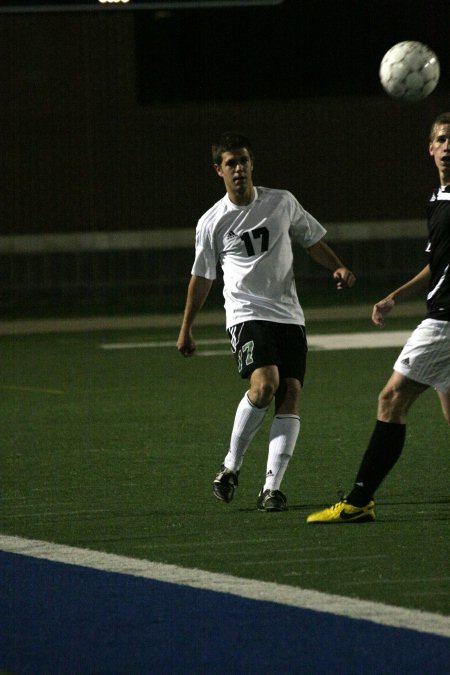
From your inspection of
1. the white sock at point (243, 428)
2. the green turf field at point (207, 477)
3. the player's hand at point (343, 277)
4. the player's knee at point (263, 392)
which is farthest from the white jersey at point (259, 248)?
the green turf field at point (207, 477)

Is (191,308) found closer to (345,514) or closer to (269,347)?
(269,347)

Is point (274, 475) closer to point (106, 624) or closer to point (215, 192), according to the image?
point (106, 624)

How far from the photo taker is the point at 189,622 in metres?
5.41

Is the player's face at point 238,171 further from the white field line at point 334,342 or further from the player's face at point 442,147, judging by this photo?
the white field line at point 334,342

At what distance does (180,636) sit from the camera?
5.22 meters

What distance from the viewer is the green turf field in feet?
21.3

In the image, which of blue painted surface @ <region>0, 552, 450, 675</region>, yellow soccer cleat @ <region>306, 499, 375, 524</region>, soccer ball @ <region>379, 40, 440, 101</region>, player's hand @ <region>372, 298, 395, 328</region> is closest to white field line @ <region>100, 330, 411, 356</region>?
soccer ball @ <region>379, 40, 440, 101</region>

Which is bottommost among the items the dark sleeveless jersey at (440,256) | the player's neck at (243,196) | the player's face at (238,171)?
the dark sleeveless jersey at (440,256)

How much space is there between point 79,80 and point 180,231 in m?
3.26

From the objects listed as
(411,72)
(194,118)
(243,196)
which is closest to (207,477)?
(243,196)

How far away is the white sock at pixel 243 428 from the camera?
7852 mm

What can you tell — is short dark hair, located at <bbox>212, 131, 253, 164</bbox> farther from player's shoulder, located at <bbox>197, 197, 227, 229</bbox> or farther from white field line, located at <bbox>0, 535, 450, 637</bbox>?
white field line, located at <bbox>0, 535, 450, 637</bbox>

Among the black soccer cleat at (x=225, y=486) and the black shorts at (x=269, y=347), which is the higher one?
the black shorts at (x=269, y=347)

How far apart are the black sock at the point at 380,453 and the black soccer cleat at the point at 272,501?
619 millimetres
